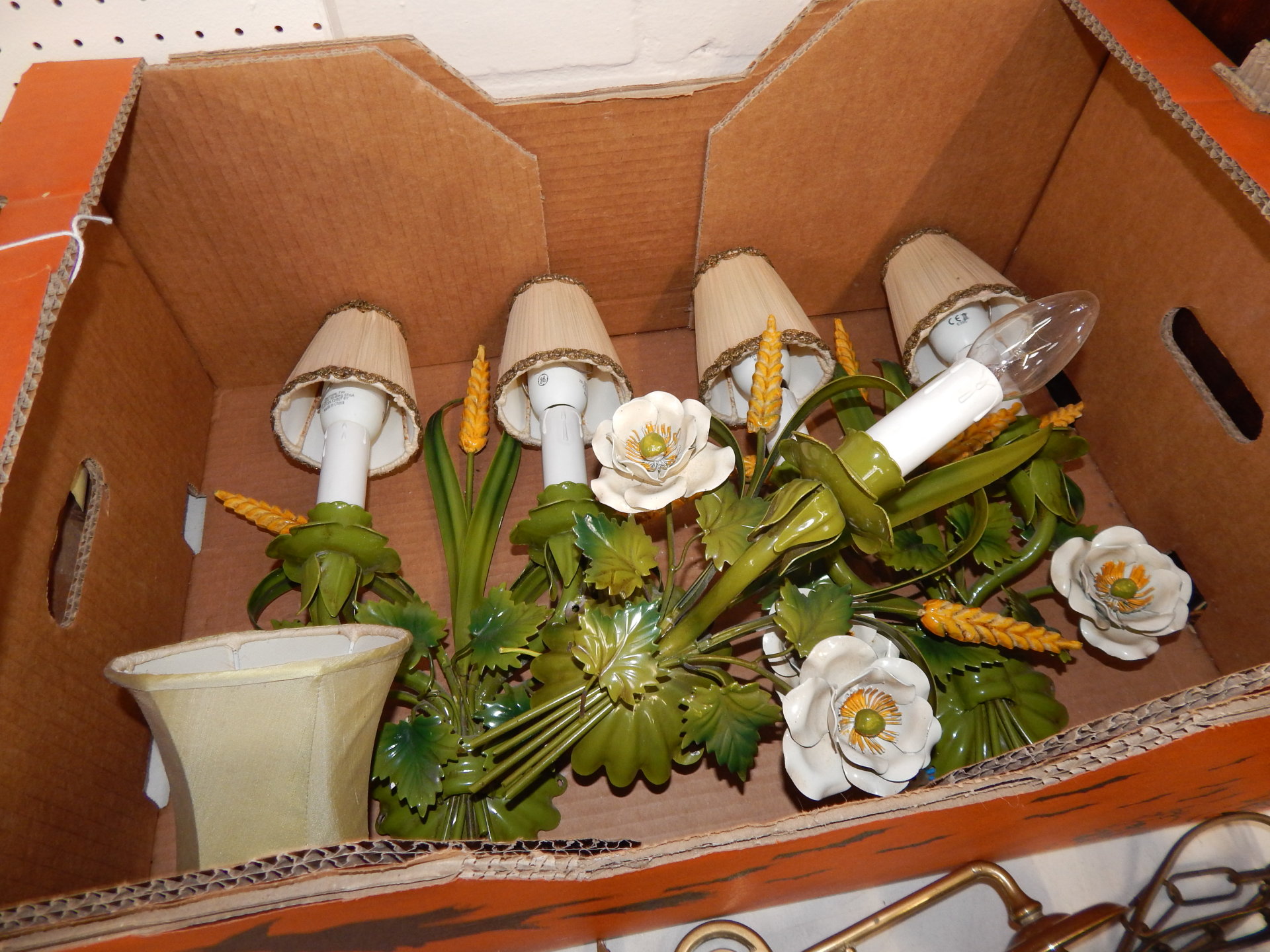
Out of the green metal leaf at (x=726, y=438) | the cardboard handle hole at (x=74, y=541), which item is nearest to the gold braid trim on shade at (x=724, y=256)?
the green metal leaf at (x=726, y=438)

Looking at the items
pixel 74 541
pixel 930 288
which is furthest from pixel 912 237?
pixel 74 541

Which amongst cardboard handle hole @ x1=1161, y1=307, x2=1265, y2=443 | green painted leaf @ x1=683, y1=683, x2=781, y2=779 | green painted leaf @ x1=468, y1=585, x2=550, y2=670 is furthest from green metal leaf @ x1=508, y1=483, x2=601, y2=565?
cardboard handle hole @ x1=1161, y1=307, x2=1265, y2=443

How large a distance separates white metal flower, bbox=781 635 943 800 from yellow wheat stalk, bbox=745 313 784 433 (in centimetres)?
15

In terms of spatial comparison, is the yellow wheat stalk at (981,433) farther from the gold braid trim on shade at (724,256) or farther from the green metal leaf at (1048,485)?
the gold braid trim on shade at (724,256)

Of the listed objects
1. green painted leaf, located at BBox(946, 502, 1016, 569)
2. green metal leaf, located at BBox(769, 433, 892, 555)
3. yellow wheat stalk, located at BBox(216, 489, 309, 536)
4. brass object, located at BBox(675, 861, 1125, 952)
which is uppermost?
yellow wheat stalk, located at BBox(216, 489, 309, 536)

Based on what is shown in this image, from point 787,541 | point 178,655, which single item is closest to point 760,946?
point 787,541

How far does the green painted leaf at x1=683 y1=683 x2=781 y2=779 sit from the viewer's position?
0.55m

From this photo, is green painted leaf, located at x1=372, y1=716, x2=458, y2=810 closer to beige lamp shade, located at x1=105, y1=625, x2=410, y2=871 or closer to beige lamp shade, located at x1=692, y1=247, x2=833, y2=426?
beige lamp shade, located at x1=105, y1=625, x2=410, y2=871

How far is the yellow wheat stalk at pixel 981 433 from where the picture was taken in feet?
1.94

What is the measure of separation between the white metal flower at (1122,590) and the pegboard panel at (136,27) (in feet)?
2.45

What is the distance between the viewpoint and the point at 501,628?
0.60 metres

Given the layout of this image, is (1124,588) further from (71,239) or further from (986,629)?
(71,239)

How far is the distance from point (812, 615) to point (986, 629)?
0.36 ft

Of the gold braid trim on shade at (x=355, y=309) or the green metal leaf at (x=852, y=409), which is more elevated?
the gold braid trim on shade at (x=355, y=309)
